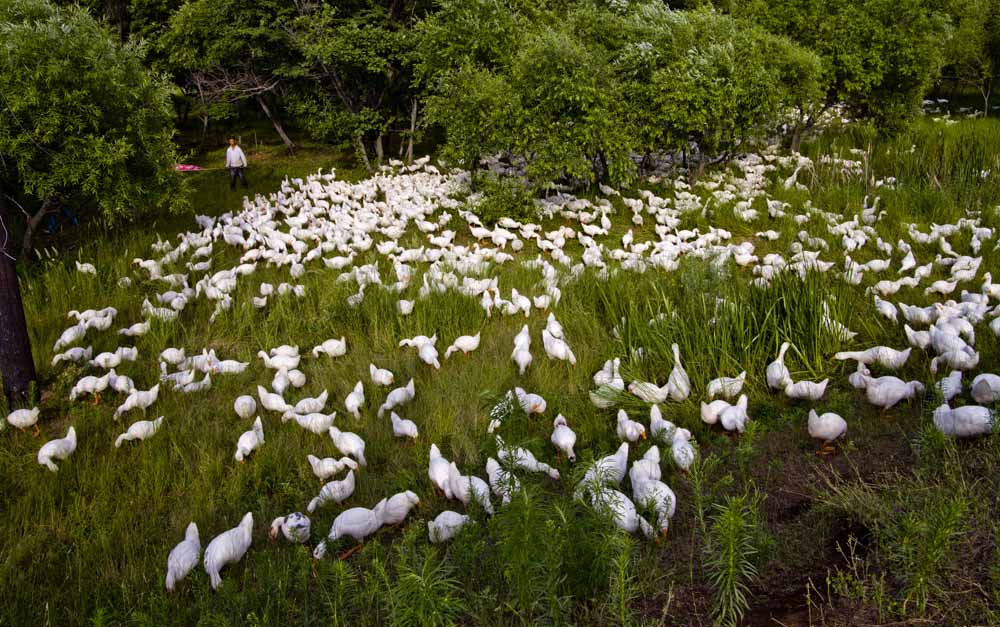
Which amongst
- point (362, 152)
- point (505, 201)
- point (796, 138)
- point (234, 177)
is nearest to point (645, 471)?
point (505, 201)

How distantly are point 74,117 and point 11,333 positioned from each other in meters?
3.81

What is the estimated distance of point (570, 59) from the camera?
9.02 metres

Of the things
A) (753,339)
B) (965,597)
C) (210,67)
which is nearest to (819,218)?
(753,339)

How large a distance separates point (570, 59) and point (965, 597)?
812cm

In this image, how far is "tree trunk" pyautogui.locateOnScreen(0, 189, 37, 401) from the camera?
470cm

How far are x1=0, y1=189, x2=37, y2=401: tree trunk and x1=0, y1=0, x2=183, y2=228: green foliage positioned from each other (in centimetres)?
278

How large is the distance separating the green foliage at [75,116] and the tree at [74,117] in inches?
0.4

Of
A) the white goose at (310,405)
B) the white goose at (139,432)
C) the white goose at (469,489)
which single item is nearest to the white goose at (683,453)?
the white goose at (469,489)

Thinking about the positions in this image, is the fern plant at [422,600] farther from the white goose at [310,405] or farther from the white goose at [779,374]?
the white goose at [779,374]

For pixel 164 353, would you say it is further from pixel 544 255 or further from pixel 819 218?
pixel 819 218

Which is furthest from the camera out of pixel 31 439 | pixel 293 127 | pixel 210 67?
pixel 293 127

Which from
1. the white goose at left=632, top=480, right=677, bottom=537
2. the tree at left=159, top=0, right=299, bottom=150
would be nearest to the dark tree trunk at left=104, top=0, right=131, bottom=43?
the tree at left=159, top=0, right=299, bottom=150

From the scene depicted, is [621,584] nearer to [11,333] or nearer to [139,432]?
[139,432]

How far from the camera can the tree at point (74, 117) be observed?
732 cm
